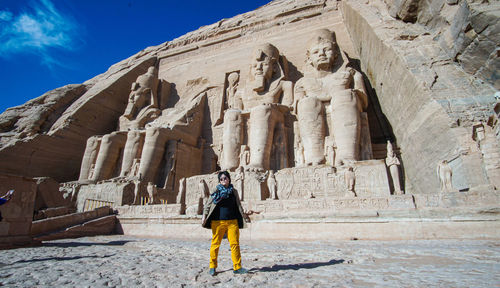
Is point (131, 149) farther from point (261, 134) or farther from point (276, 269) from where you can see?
point (276, 269)

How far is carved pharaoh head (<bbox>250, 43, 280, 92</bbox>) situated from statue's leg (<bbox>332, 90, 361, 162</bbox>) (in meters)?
2.69

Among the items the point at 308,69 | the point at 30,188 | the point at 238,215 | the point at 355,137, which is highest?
the point at 308,69

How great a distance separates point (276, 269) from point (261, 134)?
5031 millimetres

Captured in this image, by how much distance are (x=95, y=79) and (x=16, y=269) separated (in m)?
14.1

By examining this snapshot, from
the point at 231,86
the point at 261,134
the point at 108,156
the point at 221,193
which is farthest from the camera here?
the point at 231,86

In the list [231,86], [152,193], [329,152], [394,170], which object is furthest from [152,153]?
[394,170]

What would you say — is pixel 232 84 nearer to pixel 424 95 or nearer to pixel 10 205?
pixel 424 95

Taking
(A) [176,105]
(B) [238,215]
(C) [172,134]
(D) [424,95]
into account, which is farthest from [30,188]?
(A) [176,105]

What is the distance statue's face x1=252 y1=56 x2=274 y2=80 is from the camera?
8734mm

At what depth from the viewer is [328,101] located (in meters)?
7.14

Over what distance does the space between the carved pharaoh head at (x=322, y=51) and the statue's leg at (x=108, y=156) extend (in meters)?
6.67

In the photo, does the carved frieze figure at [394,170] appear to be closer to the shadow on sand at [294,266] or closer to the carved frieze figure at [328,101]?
the carved frieze figure at [328,101]

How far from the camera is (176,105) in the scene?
11352 millimetres

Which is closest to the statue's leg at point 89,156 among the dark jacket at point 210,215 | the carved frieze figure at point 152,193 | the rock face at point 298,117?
the rock face at point 298,117
